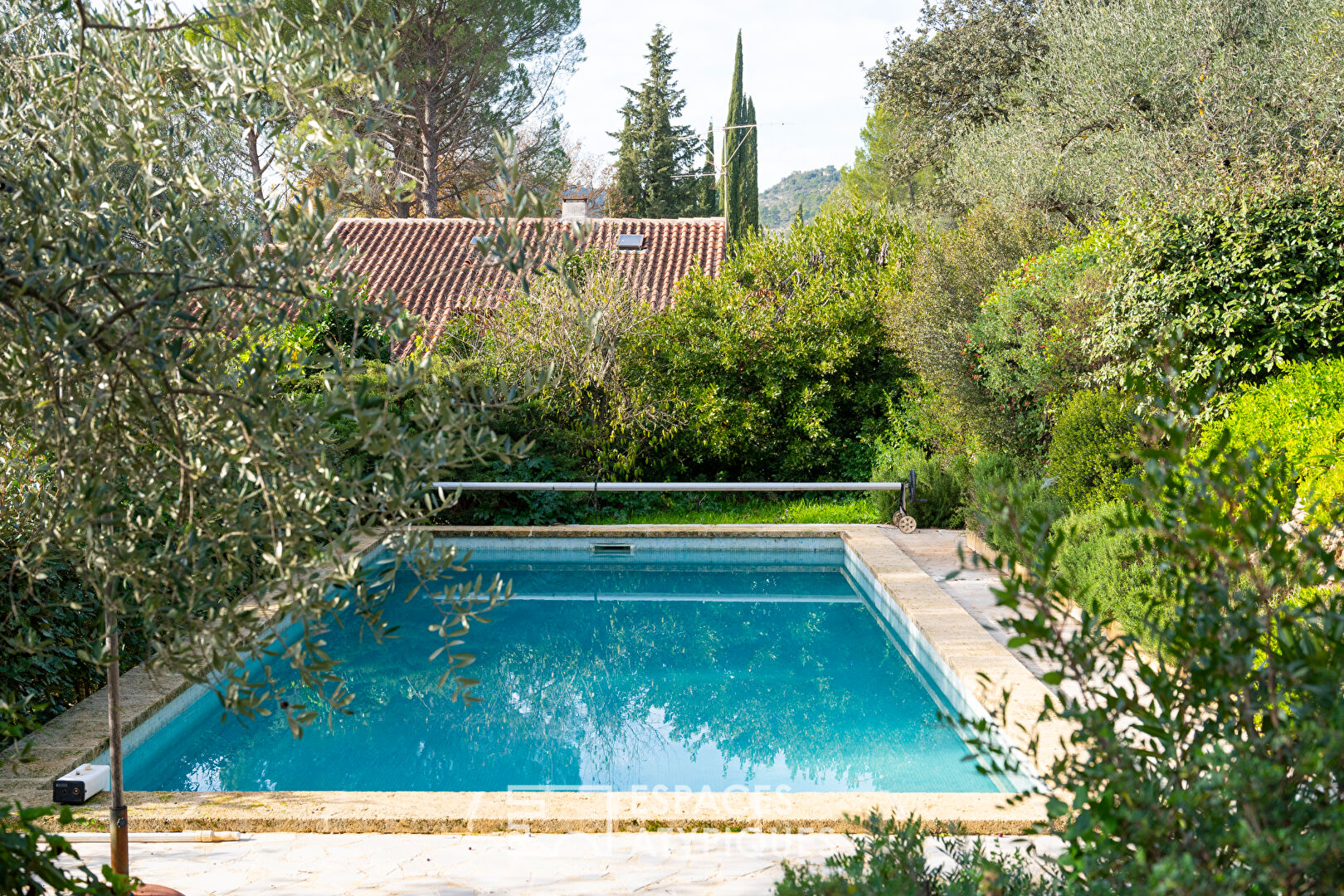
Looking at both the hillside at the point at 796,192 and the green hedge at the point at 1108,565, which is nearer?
the green hedge at the point at 1108,565

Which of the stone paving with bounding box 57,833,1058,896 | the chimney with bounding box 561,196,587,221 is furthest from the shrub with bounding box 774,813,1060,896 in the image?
the chimney with bounding box 561,196,587,221

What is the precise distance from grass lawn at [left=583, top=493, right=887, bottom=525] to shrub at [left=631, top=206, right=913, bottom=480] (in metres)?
0.37

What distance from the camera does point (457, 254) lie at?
63.6ft

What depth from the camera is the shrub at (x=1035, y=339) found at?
9.15 metres

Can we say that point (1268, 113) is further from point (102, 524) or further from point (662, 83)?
point (662, 83)

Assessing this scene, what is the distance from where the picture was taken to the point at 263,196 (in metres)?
2.88

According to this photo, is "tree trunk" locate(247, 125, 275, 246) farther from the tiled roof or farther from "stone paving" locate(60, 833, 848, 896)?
the tiled roof

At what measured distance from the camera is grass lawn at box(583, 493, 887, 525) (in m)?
11.4

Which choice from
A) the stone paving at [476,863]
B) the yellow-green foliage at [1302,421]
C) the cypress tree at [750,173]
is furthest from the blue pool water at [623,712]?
the cypress tree at [750,173]

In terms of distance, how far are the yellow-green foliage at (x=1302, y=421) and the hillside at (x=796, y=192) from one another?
47645mm

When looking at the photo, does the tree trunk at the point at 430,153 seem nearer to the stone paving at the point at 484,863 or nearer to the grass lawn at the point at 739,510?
the grass lawn at the point at 739,510

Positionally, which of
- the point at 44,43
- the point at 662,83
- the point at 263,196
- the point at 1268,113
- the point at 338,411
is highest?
the point at 662,83

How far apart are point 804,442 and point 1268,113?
6.03 meters

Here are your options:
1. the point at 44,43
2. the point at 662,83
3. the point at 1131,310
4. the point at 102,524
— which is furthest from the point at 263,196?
the point at 662,83
